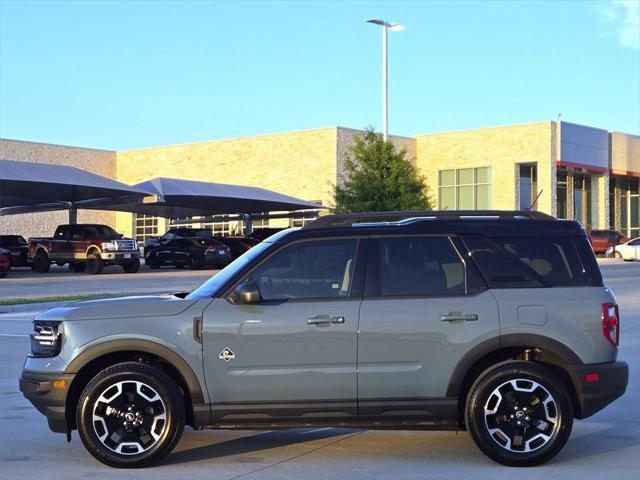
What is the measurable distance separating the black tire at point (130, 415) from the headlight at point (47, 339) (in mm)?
397

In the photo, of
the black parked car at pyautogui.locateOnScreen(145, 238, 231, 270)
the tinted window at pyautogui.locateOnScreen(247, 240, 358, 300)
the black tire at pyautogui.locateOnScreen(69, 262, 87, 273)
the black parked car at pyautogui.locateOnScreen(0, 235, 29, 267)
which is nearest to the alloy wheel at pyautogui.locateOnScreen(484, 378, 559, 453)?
the tinted window at pyautogui.locateOnScreen(247, 240, 358, 300)

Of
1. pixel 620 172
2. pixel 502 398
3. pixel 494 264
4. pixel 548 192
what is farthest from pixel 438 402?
pixel 620 172

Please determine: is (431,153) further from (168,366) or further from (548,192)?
(168,366)

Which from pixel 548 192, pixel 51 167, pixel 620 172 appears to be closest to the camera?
pixel 51 167

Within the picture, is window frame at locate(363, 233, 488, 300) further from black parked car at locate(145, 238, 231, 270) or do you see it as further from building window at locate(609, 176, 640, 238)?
building window at locate(609, 176, 640, 238)

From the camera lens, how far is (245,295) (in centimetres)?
682

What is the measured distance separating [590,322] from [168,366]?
3127mm

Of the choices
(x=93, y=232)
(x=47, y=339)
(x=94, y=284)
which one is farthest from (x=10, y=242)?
(x=47, y=339)

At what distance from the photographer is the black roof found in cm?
723

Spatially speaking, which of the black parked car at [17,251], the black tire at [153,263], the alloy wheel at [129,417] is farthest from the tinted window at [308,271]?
the black tire at [153,263]

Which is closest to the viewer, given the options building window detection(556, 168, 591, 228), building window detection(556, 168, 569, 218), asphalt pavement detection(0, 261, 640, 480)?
asphalt pavement detection(0, 261, 640, 480)

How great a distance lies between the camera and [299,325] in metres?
6.89

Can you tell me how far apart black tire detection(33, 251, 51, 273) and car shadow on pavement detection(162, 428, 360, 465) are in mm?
32970

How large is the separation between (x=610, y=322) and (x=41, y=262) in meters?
35.5
